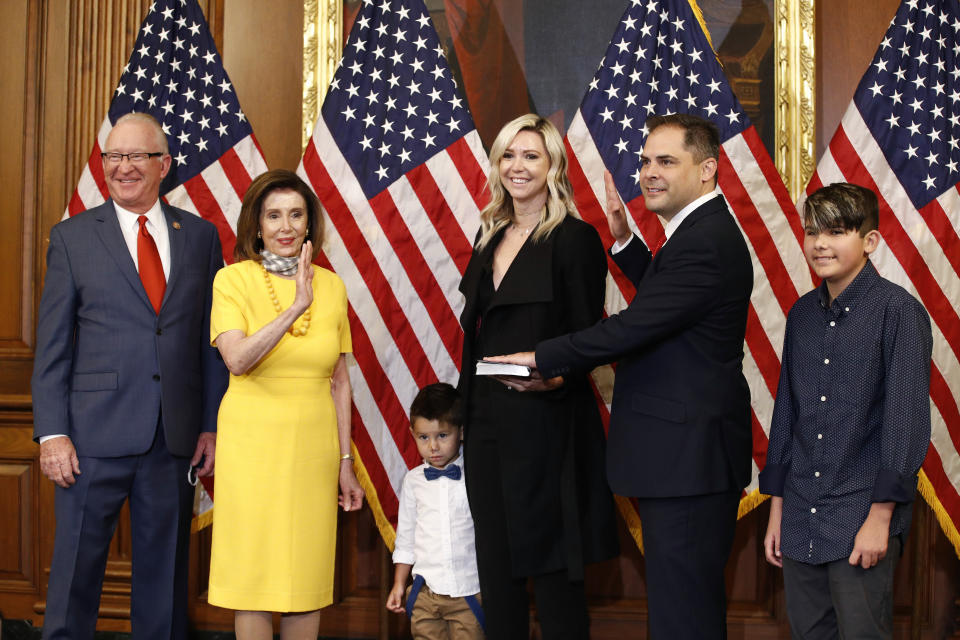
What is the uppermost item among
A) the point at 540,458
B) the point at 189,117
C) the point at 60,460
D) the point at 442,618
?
the point at 189,117

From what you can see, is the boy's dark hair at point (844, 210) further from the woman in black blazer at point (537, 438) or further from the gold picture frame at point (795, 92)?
the gold picture frame at point (795, 92)

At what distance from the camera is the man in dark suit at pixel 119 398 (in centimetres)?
305

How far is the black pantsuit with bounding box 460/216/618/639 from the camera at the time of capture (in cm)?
288

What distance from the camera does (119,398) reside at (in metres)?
3.09

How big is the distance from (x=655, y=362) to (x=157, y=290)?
1771mm

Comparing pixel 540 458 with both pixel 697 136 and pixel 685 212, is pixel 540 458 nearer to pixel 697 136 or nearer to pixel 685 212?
pixel 685 212

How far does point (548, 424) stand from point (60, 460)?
65.7 inches

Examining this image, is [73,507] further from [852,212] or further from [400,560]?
[852,212]

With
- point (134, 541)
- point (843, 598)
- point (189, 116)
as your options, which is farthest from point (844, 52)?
point (134, 541)

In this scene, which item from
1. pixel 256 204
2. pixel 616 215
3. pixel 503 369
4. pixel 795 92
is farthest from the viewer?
pixel 795 92

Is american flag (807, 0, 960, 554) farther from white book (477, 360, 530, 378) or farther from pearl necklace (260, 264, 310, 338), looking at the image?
pearl necklace (260, 264, 310, 338)

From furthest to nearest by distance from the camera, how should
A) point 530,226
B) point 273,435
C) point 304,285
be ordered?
point 530,226
point 273,435
point 304,285

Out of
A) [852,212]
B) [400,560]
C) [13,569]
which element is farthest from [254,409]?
[13,569]

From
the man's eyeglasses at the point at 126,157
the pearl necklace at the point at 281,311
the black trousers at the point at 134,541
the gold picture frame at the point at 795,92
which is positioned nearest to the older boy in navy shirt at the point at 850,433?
the gold picture frame at the point at 795,92
